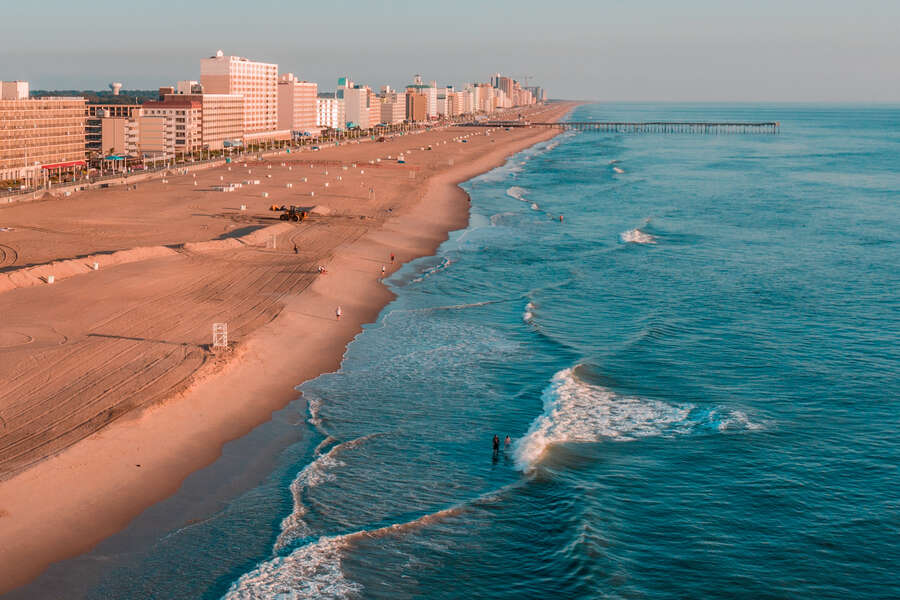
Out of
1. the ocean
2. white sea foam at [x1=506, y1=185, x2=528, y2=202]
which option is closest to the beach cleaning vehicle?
the ocean

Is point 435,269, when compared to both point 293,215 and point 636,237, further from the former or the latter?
point 293,215

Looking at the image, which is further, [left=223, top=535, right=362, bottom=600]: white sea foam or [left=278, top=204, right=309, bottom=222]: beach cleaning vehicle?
[left=278, top=204, right=309, bottom=222]: beach cleaning vehicle

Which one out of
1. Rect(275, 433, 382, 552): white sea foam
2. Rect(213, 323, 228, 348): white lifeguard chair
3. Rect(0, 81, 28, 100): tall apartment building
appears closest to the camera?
Rect(275, 433, 382, 552): white sea foam

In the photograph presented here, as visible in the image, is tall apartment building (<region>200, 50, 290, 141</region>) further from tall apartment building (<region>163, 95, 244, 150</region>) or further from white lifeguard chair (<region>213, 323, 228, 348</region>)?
white lifeguard chair (<region>213, 323, 228, 348</region>)

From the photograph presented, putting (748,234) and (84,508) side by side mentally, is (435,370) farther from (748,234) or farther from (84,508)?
(748,234)

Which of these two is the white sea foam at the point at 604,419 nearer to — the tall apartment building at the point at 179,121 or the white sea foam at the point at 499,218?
the white sea foam at the point at 499,218

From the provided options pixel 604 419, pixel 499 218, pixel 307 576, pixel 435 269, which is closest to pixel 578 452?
pixel 604 419
